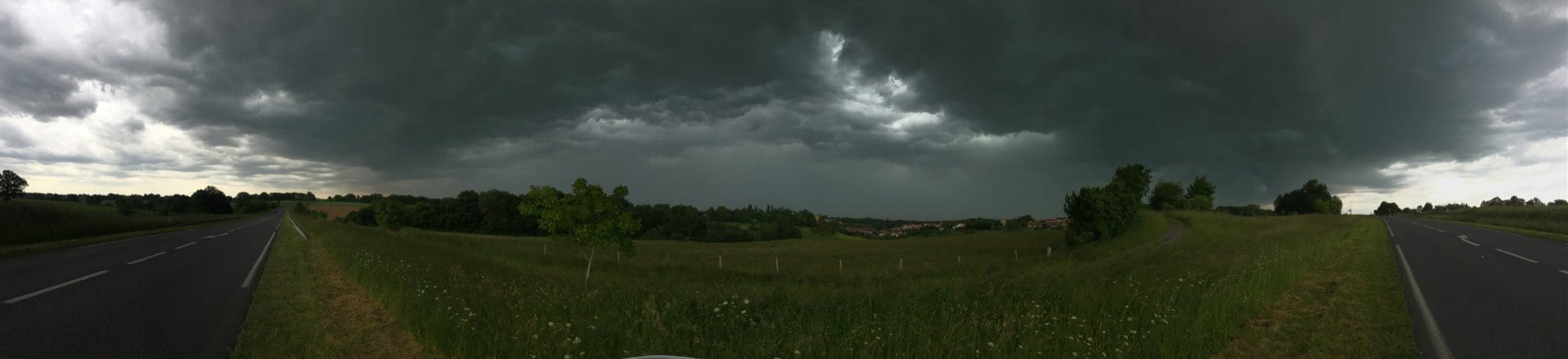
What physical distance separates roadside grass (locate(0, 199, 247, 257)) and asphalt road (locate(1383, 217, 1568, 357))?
39.6 metres

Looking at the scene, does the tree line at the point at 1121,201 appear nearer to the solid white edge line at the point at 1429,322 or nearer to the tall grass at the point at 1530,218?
the tall grass at the point at 1530,218

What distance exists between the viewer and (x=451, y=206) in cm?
13575

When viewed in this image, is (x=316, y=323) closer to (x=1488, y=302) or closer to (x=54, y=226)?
(x=1488, y=302)

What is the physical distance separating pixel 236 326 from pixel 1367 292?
21.6 metres

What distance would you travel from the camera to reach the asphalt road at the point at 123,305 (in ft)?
24.7

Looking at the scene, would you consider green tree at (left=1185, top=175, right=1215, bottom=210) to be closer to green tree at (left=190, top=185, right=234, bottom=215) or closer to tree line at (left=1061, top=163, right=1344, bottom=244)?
tree line at (left=1061, top=163, right=1344, bottom=244)

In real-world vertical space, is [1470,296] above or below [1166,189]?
below

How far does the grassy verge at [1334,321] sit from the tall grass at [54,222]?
150 ft

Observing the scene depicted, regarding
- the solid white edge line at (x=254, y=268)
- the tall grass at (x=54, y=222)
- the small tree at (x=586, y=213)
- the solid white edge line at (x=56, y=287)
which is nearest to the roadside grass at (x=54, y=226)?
the tall grass at (x=54, y=222)

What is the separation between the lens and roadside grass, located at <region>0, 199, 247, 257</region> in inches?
970

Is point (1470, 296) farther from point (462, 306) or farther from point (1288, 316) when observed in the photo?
point (462, 306)

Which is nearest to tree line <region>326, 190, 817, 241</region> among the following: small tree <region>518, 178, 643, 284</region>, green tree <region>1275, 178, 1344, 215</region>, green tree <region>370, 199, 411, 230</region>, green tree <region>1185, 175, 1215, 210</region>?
green tree <region>370, 199, 411, 230</region>

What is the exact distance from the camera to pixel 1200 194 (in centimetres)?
10569

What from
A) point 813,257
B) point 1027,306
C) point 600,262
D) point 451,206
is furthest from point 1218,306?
point 451,206
